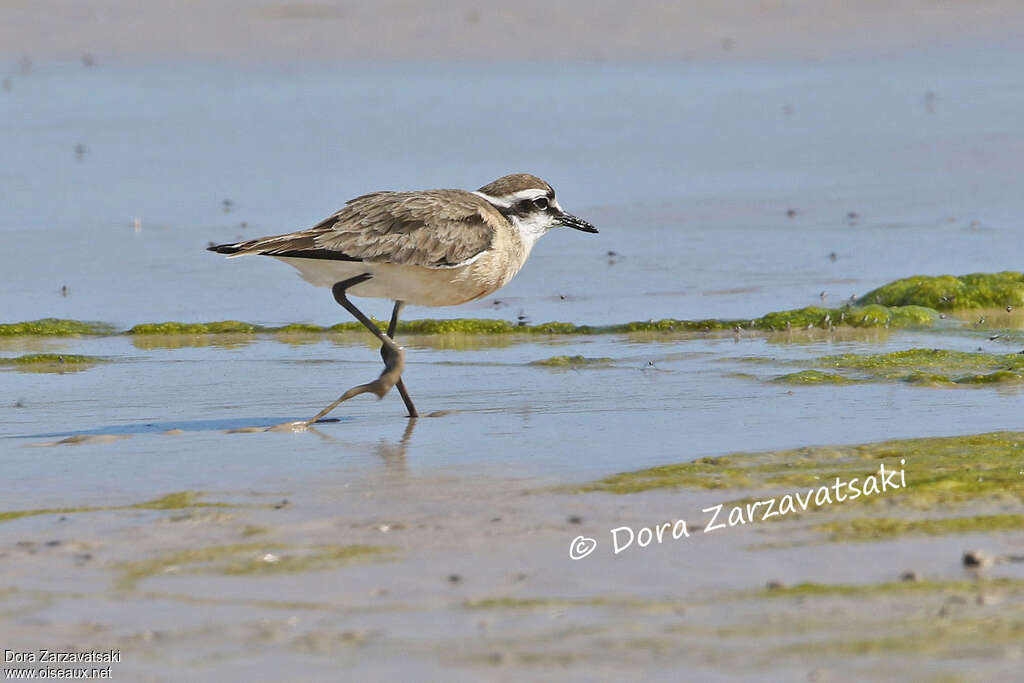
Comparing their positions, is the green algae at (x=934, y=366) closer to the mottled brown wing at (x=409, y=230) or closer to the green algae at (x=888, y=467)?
the green algae at (x=888, y=467)

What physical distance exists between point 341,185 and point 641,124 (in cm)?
505

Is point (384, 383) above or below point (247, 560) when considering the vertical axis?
above

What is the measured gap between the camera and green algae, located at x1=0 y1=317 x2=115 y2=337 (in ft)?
38.3

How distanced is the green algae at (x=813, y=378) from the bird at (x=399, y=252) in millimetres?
1937

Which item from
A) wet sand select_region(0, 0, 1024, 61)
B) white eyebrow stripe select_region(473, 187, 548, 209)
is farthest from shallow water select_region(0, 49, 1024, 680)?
wet sand select_region(0, 0, 1024, 61)

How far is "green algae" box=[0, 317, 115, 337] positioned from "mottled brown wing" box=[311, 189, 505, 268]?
2919 mm

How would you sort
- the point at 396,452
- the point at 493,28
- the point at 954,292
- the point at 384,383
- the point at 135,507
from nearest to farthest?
the point at 135,507
the point at 396,452
the point at 384,383
the point at 954,292
the point at 493,28

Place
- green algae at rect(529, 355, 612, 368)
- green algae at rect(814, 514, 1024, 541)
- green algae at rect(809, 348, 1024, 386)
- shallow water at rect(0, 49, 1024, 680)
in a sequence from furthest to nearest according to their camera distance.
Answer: green algae at rect(529, 355, 612, 368) → green algae at rect(809, 348, 1024, 386) → green algae at rect(814, 514, 1024, 541) → shallow water at rect(0, 49, 1024, 680)

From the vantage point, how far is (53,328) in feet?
38.5

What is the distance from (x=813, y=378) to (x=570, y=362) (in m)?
1.70

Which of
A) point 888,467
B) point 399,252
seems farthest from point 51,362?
point 888,467

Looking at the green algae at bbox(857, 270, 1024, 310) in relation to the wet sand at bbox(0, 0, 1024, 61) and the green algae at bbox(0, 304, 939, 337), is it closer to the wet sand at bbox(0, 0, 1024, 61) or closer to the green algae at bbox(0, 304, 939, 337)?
the green algae at bbox(0, 304, 939, 337)

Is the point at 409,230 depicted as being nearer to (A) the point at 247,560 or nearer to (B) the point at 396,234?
(B) the point at 396,234

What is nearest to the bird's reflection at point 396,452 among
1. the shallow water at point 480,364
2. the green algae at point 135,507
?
the shallow water at point 480,364
